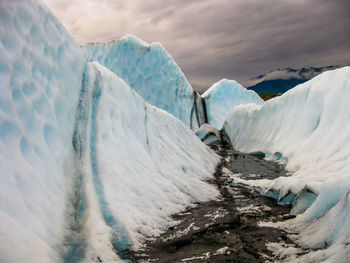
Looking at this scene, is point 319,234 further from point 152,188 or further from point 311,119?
point 311,119

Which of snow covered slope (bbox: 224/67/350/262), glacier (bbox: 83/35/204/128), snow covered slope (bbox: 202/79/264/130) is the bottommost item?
snow covered slope (bbox: 224/67/350/262)

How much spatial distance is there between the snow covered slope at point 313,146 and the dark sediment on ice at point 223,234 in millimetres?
551

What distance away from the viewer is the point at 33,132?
17.4ft

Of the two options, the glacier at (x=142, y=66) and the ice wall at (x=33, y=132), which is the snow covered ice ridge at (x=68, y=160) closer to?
the ice wall at (x=33, y=132)

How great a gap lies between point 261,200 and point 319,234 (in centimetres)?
286

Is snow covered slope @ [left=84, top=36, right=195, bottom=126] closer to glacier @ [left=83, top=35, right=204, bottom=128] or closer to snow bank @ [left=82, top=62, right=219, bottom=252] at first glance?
glacier @ [left=83, top=35, right=204, bottom=128]

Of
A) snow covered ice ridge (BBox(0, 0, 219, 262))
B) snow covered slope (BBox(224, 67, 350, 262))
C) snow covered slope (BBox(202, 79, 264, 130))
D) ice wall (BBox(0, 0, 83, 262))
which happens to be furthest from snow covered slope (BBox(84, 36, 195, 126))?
ice wall (BBox(0, 0, 83, 262))

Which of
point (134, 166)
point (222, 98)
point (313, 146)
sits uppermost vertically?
point (222, 98)

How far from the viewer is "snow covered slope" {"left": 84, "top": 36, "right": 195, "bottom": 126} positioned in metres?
22.3

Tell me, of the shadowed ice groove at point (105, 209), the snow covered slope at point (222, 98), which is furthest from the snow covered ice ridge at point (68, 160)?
the snow covered slope at point (222, 98)

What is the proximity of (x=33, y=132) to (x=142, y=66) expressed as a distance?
17.8 meters

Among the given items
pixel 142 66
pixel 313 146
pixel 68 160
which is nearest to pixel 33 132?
pixel 68 160

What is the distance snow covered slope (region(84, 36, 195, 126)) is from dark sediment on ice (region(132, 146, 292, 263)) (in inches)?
584

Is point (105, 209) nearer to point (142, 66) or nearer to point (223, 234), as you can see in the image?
point (223, 234)
